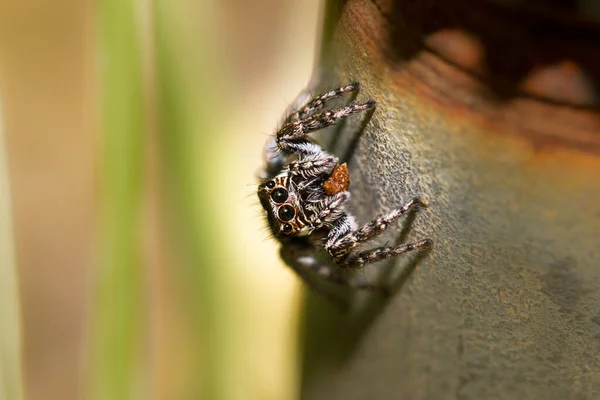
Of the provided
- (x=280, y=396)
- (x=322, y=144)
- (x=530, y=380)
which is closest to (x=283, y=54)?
(x=322, y=144)

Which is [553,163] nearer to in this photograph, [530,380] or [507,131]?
[507,131]

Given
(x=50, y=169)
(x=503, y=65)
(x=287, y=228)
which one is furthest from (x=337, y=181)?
(x=50, y=169)

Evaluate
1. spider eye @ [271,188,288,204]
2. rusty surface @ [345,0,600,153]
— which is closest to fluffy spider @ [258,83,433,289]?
spider eye @ [271,188,288,204]

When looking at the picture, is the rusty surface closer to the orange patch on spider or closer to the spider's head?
the orange patch on spider

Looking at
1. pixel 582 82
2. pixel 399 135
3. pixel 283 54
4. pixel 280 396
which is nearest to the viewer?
pixel 582 82

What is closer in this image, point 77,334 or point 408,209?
point 408,209

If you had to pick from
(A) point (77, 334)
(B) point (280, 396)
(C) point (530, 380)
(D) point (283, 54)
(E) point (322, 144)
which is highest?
(D) point (283, 54)

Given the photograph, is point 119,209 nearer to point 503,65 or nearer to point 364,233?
point 364,233
